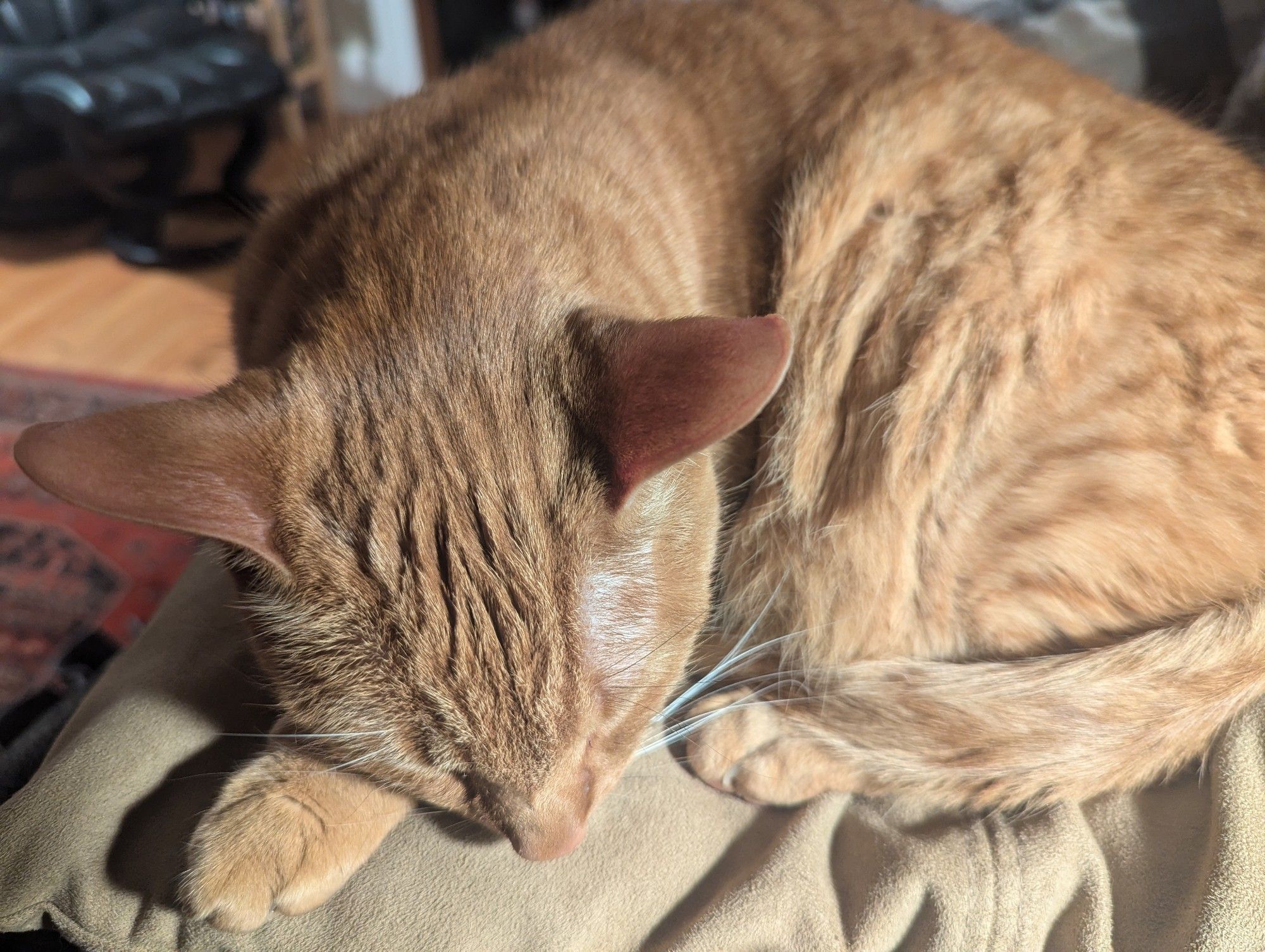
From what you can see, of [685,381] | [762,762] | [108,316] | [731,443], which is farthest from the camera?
[108,316]

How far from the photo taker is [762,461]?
52.2 inches

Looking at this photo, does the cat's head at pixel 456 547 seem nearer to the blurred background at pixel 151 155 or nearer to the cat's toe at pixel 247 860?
the cat's toe at pixel 247 860

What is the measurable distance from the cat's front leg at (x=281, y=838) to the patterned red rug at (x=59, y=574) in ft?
3.91

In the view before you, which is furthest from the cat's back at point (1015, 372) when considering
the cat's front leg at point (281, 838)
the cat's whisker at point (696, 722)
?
the cat's front leg at point (281, 838)

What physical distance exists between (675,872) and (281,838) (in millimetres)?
488

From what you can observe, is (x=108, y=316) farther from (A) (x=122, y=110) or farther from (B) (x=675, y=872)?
(B) (x=675, y=872)

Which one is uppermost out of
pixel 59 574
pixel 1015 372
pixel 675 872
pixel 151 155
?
pixel 1015 372

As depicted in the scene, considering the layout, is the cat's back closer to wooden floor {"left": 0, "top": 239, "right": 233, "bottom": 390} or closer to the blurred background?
the blurred background

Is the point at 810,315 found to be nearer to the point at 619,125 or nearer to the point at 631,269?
the point at 631,269

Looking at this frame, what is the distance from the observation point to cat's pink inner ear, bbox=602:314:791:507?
0.73 metres

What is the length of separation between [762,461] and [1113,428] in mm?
480

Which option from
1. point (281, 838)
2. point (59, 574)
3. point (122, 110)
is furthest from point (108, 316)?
point (281, 838)

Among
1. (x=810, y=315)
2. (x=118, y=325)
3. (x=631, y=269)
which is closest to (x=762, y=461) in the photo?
(x=810, y=315)

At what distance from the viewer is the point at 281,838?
102 centimetres
